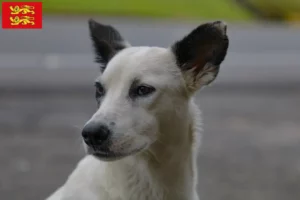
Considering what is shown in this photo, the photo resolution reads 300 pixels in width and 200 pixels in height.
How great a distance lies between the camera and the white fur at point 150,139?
8.16ft

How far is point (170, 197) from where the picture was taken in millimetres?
2633

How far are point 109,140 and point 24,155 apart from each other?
2.59 metres

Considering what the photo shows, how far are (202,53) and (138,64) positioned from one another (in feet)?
0.86

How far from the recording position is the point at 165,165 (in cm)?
262

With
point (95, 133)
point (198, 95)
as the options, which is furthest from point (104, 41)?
point (198, 95)

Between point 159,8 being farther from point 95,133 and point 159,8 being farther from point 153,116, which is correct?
point 95,133

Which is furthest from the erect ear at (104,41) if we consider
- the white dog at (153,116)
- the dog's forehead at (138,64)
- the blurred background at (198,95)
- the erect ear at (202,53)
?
the blurred background at (198,95)

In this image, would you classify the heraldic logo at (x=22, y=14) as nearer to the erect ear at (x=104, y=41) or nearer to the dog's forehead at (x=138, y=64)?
the erect ear at (x=104, y=41)

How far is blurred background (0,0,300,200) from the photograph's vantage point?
180 inches

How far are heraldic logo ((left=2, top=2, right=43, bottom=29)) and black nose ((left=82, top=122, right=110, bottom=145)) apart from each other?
89 centimetres

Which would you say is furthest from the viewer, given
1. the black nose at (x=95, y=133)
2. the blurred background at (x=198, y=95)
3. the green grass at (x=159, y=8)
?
the green grass at (x=159, y=8)

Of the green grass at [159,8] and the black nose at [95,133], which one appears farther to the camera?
the green grass at [159,8]

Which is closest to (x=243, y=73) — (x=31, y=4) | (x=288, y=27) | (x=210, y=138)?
(x=288, y=27)

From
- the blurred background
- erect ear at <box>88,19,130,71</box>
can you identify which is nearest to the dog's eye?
erect ear at <box>88,19,130,71</box>
